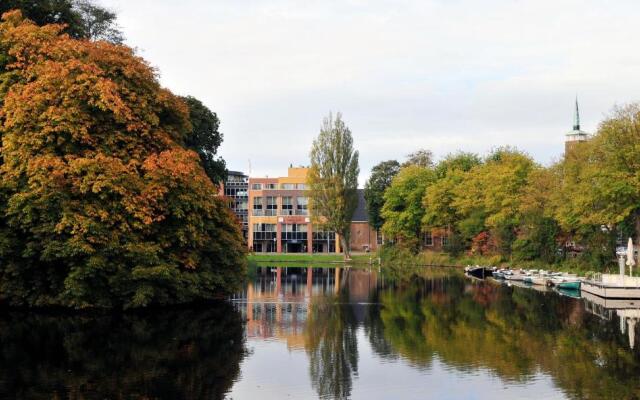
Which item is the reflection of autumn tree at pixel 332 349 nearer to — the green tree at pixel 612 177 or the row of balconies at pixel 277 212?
the green tree at pixel 612 177

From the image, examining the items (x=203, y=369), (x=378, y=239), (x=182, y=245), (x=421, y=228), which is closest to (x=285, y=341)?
(x=203, y=369)

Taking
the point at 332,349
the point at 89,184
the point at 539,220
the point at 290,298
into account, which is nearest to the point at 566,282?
the point at 539,220

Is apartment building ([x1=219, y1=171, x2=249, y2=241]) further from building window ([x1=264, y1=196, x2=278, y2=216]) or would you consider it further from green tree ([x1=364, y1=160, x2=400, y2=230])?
green tree ([x1=364, y1=160, x2=400, y2=230])

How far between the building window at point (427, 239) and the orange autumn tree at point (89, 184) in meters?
62.7

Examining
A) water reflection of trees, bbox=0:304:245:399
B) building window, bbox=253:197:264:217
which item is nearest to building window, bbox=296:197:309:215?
building window, bbox=253:197:264:217

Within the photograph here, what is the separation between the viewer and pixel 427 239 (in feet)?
336

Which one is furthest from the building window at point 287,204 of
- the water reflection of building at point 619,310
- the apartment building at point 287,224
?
the water reflection of building at point 619,310

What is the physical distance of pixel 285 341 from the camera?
3073 centimetres

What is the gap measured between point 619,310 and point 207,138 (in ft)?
128

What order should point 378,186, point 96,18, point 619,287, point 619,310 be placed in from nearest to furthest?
point 619,310 < point 619,287 < point 96,18 < point 378,186

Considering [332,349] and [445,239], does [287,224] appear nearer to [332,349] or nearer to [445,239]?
[445,239]

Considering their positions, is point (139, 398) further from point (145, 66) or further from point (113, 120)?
point (145, 66)

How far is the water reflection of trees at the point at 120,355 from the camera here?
70.7ft

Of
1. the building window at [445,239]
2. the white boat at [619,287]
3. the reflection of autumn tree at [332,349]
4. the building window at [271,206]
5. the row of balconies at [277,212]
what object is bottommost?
the reflection of autumn tree at [332,349]
